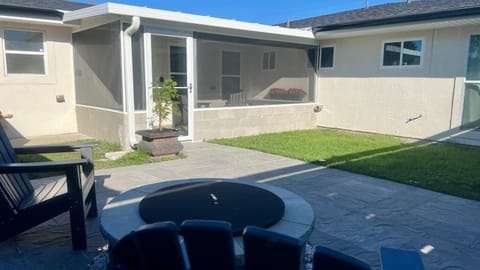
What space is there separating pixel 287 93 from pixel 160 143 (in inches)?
196

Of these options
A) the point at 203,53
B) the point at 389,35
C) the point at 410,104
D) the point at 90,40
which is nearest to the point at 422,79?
the point at 410,104

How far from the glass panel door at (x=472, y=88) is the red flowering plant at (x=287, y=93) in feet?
13.7

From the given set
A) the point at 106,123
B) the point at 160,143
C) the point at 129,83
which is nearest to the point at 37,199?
the point at 160,143

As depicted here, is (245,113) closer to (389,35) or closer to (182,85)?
(182,85)

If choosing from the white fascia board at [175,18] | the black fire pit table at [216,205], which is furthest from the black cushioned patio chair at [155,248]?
the white fascia board at [175,18]

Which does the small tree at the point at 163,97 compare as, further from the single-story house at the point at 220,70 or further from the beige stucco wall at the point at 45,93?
the beige stucco wall at the point at 45,93

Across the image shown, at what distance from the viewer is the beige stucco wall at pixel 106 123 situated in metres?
7.00

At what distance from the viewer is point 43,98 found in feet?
27.4

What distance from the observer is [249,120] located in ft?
29.8

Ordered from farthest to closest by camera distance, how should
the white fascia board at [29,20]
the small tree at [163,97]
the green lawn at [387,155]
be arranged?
the white fascia board at [29,20], the small tree at [163,97], the green lawn at [387,155]

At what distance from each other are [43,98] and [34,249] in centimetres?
658

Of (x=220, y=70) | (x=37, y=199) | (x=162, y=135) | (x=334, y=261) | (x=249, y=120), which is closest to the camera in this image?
(x=334, y=261)

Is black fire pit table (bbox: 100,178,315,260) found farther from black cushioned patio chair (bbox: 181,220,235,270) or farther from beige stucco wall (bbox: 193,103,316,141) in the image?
beige stucco wall (bbox: 193,103,316,141)

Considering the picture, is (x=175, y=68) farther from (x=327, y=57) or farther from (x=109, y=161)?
(x=327, y=57)
